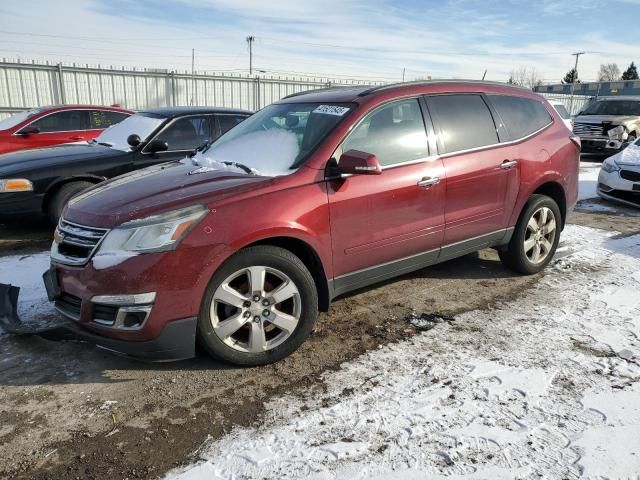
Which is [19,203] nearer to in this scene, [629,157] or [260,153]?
[260,153]

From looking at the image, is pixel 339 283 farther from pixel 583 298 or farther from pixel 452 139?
pixel 583 298

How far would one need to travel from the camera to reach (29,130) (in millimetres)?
9086

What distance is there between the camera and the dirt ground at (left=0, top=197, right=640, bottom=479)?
247 cm

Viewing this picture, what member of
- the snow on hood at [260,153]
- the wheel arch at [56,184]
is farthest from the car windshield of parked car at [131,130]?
the snow on hood at [260,153]

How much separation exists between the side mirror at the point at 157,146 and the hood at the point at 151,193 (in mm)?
2892

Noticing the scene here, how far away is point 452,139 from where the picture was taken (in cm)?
417

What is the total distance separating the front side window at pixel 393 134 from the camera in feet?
12.1

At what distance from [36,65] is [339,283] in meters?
14.7

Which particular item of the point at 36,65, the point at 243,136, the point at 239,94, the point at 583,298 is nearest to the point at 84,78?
the point at 36,65

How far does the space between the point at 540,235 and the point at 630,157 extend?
478cm

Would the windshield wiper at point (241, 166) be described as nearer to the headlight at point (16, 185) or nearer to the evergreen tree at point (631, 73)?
the headlight at point (16, 185)

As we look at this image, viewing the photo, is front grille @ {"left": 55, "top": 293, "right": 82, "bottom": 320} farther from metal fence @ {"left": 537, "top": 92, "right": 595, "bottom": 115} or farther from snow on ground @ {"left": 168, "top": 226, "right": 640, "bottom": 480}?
metal fence @ {"left": 537, "top": 92, "right": 595, "bottom": 115}

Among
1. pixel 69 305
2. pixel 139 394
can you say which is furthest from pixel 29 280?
pixel 139 394

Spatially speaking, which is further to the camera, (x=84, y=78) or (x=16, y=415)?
(x=84, y=78)
